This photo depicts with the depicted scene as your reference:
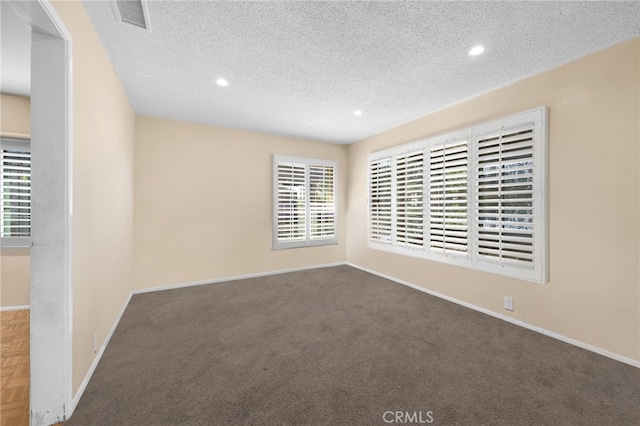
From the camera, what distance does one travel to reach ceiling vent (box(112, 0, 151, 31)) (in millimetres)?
1651

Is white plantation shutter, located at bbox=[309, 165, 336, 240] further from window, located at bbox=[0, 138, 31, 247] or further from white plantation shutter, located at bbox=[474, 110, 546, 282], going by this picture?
window, located at bbox=[0, 138, 31, 247]

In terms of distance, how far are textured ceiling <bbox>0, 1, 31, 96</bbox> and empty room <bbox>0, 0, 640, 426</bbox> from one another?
0.02 metres

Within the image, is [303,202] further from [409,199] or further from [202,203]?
[409,199]

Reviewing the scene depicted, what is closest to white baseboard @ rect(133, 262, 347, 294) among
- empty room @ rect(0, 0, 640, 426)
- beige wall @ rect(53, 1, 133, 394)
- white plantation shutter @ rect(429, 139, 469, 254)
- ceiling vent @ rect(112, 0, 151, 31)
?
empty room @ rect(0, 0, 640, 426)

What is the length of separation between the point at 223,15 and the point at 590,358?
149 inches

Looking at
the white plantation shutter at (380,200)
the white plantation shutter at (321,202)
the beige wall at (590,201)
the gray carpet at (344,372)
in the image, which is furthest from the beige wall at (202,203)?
the beige wall at (590,201)

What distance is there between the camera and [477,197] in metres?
2.88

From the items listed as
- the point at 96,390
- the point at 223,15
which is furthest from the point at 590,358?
the point at 223,15

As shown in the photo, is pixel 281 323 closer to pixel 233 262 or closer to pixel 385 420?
pixel 385 420

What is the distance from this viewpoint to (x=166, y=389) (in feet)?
5.51

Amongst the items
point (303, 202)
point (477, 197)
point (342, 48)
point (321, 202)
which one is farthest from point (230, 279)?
point (477, 197)

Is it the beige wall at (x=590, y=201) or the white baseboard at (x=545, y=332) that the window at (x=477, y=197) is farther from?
the white baseboard at (x=545, y=332)

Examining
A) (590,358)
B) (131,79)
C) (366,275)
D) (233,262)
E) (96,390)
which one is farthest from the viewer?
(366,275)

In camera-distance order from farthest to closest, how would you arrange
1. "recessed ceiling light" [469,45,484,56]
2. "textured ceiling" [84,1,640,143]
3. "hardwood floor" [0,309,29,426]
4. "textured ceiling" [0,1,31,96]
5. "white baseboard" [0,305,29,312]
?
"white baseboard" [0,305,29,312] → "recessed ceiling light" [469,45,484,56] → "textured ceiling" [0,1,31,96] → "textured ceiling" [84,1,640,143] → "hardwood floor" [0,309,29,426]
